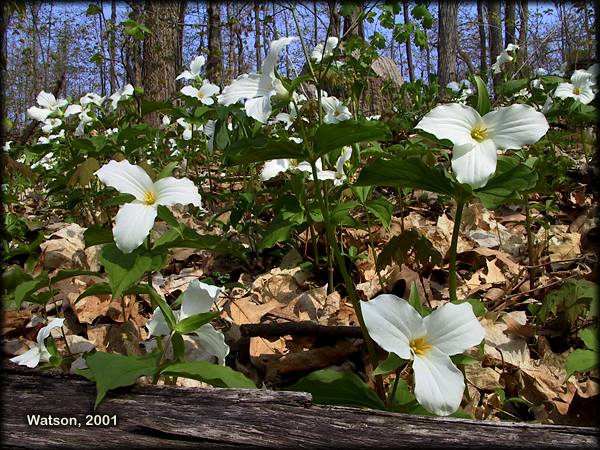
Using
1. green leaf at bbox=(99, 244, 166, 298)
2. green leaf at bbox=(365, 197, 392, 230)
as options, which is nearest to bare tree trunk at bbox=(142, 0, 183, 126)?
green leaf at bbox=(365, 197, 392, 230)

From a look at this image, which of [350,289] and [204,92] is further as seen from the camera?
[204,92]

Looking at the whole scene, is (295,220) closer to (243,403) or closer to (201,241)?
(201,241)

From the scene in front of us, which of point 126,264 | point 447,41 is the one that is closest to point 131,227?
point 126,264

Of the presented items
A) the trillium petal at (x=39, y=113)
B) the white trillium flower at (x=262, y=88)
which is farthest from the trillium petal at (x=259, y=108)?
the trillium petal at (x=39, y=113)

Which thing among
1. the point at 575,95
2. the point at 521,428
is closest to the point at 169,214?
the point at 521,428

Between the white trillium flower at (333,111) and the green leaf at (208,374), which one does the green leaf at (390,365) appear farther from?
the white trillium flower at (333,111)

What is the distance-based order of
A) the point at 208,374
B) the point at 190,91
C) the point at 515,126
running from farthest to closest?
the point at 190,91, the point at 515,126, the point at 208,374

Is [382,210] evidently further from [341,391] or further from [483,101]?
[341,391]
